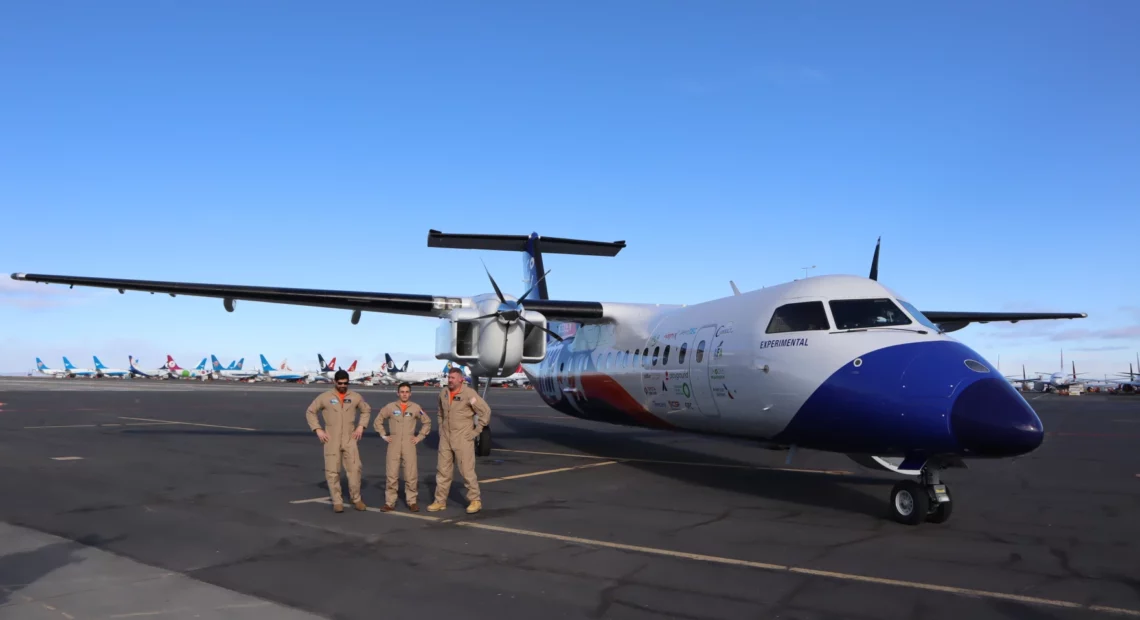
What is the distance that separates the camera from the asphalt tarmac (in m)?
5.34

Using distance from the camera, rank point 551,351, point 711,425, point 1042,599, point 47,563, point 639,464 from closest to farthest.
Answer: point 1042,599 < point 47,563 < point 711,425 < point 639,464 < point 551,351

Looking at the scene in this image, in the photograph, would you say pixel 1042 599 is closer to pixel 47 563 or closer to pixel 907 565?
pixel 907 565

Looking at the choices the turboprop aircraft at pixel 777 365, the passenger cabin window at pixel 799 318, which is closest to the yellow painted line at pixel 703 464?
the turboprop aircraft at pixel 777 365

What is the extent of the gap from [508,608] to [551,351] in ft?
44.3

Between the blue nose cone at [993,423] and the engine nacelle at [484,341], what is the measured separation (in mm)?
7510

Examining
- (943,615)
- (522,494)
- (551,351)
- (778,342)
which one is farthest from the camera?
(551,351)

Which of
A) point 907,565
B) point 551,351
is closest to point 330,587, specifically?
point 907,565

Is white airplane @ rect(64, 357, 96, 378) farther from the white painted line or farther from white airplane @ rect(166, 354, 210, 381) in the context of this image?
the white painted line

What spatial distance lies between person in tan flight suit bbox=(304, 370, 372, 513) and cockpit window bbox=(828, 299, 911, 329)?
5.65 m

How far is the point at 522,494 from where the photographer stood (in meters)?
10.3

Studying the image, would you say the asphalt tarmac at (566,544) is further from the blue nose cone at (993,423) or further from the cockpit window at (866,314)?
the cockpit window at (866,314)

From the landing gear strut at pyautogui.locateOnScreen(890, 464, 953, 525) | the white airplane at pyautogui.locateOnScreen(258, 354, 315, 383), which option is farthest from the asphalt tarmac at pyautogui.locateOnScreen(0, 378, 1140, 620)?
the white airplane at pyautogui.locateOnScreen(258, 354, 315, 383)

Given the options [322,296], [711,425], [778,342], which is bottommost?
[711,425]

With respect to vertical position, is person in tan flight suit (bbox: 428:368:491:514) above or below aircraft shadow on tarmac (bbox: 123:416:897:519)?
Answer: above
